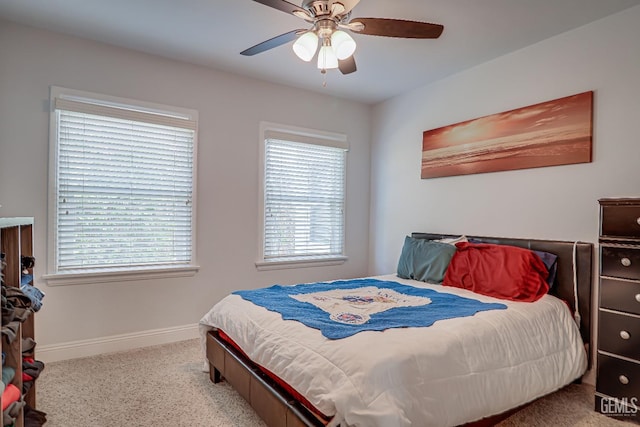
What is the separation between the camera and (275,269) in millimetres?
3939

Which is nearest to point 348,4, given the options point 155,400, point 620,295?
point 620,295

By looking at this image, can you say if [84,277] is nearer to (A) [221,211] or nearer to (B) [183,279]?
(B) [183,279]

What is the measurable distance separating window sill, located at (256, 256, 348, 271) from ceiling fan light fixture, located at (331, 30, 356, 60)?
8.01 feet

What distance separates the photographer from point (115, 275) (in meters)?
3.08

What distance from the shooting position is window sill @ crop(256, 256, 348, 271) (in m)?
3.86

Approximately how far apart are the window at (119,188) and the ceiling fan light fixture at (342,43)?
193 cm

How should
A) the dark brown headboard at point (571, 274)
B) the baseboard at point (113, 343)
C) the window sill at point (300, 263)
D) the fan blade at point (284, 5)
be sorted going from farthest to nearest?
the window sill at point (300, 263)
the baseboard at point (113, 343)
the dark brown headboard at point (571, 274)
the fan blade at point (284, 5)

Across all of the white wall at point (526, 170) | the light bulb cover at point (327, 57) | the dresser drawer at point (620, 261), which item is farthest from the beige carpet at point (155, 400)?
the light bulb cover at point (327, 57)

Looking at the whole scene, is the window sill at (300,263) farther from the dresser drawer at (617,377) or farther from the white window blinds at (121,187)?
the dresser drawer at (617,377)

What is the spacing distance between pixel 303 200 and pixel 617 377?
3.05 metres

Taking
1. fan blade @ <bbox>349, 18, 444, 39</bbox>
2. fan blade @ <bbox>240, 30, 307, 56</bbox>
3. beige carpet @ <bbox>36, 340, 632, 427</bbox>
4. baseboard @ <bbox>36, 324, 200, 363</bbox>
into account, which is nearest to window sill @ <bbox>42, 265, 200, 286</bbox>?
baseboard @ <bbox>36, 324, 200, 363</bbox>

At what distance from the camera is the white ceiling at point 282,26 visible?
2.42 metres

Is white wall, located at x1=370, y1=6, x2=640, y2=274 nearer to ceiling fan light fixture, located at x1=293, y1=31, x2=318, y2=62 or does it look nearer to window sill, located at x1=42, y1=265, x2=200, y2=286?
ceiling fan light fixture, located at x1=293, y1=31, x2=318, y2=62

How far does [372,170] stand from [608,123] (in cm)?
249
